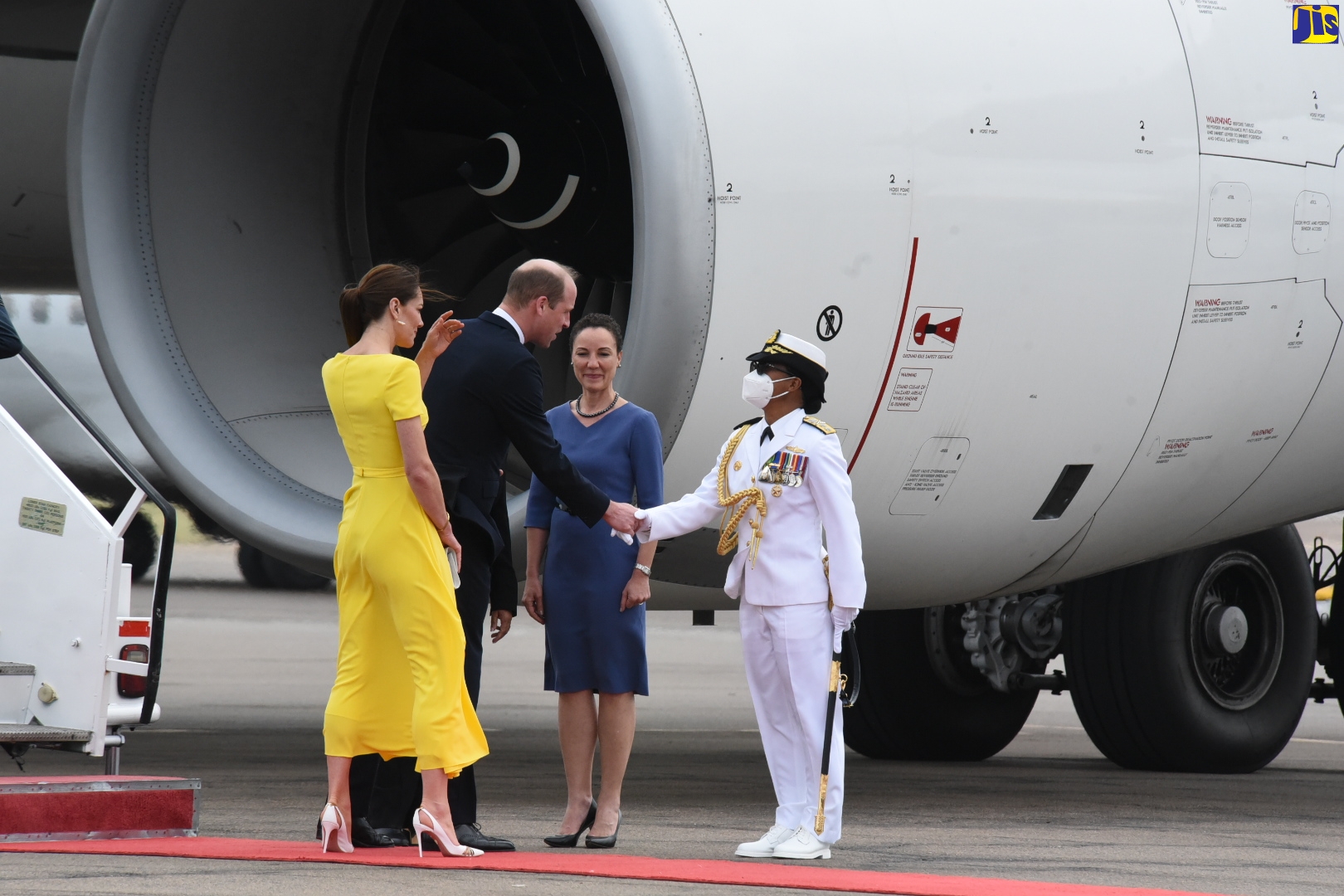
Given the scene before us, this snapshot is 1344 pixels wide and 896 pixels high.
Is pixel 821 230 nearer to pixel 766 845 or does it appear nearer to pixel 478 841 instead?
pixel 766 845

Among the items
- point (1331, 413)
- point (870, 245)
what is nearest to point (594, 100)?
point (870, 245)

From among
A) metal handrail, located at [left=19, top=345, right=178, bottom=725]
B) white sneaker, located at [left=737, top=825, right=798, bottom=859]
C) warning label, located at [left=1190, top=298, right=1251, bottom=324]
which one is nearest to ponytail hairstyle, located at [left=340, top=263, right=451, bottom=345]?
metal handrail, located at [left=19, top=345, right=178, bottom=725]

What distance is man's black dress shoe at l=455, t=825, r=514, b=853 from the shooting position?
16.7 feet

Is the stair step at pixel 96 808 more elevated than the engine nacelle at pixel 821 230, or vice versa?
the engine nacelle at pixel 821 230

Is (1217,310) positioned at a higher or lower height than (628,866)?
higher

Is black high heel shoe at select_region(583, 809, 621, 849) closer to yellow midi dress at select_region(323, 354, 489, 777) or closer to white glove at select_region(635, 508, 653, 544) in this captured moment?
yellow midi dress at select_region(323, 354, 489, 777)

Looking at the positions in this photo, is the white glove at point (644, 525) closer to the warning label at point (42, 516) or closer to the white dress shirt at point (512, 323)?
the white dress shirt at point (512, 323)

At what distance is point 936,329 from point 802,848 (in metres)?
1.64

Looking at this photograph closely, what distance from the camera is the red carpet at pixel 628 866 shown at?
4.61m

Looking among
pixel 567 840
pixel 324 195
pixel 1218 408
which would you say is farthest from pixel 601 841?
pixel 324 195

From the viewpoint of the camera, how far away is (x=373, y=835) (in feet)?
16.9

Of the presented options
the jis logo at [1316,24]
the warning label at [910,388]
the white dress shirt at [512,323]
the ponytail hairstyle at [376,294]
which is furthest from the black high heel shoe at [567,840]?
the jis logo at [1316,24]

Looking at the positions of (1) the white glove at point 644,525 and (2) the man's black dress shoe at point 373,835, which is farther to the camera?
(1) the white glove at point 644,525

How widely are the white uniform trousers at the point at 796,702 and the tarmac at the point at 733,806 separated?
183 millimetres
